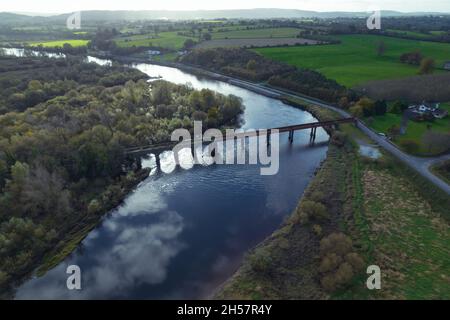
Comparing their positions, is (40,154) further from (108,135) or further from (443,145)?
(443,145)

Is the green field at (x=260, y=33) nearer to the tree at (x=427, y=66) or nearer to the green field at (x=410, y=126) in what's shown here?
the tree at (x=427, y=66)

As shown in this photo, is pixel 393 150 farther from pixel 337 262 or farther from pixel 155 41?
pixel 155 41

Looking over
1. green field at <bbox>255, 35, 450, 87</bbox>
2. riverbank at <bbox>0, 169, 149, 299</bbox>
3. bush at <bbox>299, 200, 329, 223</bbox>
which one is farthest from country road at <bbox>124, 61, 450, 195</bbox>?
riverbank at <bbox>0, 169, 149, 299</bbox>

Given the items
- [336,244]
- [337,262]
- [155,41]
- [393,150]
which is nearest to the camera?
[337,262]

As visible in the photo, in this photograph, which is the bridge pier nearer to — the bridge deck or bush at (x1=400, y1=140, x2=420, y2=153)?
the bridge deck

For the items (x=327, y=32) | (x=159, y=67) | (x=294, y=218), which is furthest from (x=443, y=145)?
(x=327, y=32)

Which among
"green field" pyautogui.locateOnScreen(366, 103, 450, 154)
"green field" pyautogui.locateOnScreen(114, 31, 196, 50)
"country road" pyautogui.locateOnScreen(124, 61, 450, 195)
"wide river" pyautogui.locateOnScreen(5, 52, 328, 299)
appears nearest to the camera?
"wide river" pyautogui.locateOnScreen(5, 52, 328, 299)

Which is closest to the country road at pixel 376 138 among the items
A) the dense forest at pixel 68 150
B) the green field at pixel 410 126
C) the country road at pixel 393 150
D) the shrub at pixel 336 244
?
the country road at pixel 393 150

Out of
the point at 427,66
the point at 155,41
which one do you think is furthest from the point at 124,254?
the point at 155,41
